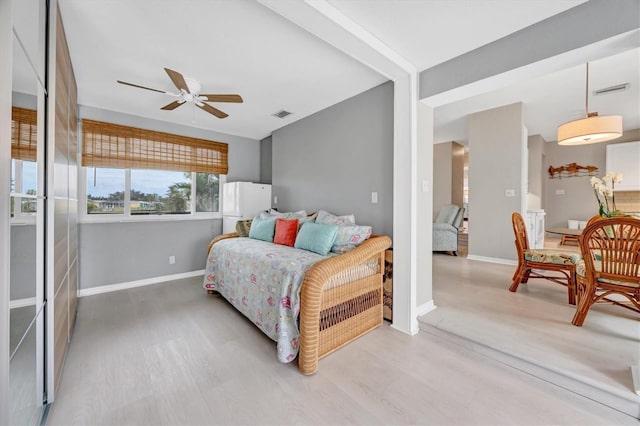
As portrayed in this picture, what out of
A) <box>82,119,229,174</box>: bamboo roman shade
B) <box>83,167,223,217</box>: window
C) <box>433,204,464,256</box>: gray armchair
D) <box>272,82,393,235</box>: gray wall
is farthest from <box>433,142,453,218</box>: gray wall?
<box>83,167,223,217</box>: window

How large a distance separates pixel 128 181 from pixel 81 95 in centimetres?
113

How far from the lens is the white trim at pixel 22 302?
0.95m

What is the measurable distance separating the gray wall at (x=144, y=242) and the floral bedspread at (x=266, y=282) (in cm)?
113

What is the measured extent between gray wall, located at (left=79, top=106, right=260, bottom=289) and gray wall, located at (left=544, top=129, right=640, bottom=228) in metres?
7.74

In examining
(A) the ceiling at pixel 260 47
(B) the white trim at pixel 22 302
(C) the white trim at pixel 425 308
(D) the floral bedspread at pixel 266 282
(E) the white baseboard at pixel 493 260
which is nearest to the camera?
(B) the white trim at pixel 22 302

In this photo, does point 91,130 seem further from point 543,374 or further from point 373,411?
point 543,374

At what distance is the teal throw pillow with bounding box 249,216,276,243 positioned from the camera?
3.20 m

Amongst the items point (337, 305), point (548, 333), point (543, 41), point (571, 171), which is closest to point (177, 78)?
point (337, 305)

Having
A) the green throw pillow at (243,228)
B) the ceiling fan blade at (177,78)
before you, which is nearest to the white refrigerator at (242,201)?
the green throw pillow at (243,228)

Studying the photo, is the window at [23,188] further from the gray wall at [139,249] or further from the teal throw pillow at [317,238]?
the gray wall at [139,249]

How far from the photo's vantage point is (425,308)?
246 cm

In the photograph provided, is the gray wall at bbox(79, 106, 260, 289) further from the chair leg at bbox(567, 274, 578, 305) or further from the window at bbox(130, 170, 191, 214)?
the chair leg at bbox(567, 274, 578, 305)

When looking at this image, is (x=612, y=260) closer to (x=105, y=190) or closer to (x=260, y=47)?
(x=260, y=47)

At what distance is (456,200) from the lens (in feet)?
22.0
